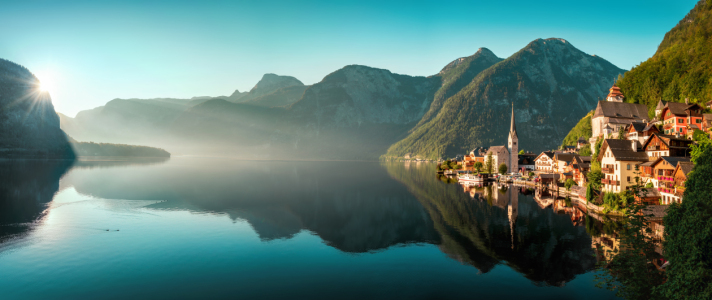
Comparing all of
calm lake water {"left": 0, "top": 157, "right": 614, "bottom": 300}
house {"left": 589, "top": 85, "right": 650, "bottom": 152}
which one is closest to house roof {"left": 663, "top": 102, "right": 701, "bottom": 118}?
house {"left": 589, "top": 85, "right": 650, "bottom": 152}

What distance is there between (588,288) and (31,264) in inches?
1969

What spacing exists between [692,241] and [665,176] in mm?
41544

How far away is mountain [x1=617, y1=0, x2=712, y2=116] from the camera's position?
88.1 m

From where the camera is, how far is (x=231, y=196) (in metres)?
77.1

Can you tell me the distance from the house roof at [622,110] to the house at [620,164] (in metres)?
46.7

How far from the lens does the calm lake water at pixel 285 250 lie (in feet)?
87.0

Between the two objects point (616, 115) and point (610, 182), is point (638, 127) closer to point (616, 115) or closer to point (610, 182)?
point (610, 182)

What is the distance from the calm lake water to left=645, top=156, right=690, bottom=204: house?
47.6 feet

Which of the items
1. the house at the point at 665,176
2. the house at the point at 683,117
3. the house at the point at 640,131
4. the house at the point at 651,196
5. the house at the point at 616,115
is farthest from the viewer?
the house at the point at 616,115

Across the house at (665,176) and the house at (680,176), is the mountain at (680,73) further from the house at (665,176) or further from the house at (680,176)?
the house at (680,176)

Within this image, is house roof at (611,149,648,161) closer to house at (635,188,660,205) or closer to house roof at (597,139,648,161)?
house roof at (597,139,648,161)

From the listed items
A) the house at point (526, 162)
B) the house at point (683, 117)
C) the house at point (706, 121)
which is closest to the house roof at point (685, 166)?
the house at point (706, 121)

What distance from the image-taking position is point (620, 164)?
58500 mm

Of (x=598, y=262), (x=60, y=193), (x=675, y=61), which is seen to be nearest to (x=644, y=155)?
(x=598, y=262)
